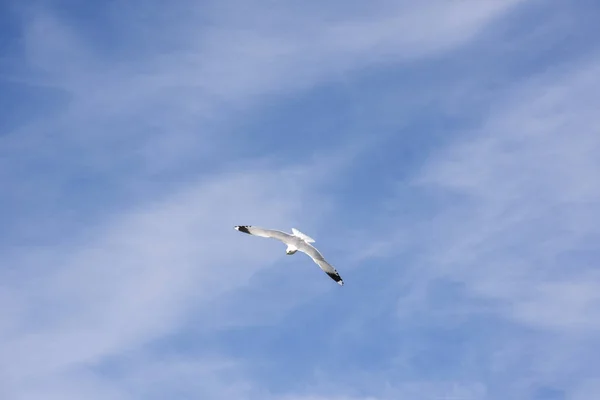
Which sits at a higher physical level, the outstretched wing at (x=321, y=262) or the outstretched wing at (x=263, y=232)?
the outstretched wing at (x=263, y=232)

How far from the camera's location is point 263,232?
8431 cm

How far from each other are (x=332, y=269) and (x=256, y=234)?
741cm

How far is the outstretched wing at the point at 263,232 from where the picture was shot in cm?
8342

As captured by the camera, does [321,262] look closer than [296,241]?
No

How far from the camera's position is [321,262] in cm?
8562

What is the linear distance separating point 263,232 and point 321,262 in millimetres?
5833

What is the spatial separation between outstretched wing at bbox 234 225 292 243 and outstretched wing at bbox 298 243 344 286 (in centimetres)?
170

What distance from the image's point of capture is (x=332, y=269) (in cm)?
8606

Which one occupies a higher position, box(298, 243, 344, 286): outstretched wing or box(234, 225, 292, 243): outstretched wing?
box(234, 225, 292, 243): outstretched wing

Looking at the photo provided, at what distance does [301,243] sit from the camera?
83.1 metres

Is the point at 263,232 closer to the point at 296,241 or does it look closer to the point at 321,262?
the point at 296,241

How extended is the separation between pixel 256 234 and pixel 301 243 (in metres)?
4.35

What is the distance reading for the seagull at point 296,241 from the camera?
8219cm

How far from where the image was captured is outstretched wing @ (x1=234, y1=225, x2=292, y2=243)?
83.4 metres
